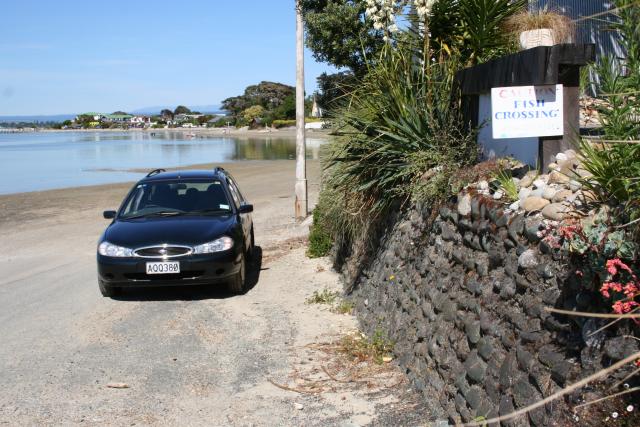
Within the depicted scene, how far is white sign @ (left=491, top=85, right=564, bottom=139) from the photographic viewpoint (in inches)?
228

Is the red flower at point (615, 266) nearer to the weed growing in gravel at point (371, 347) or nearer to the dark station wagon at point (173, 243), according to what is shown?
the weed growing in gravel at point (371, 347)

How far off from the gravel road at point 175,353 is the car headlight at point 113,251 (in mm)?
667

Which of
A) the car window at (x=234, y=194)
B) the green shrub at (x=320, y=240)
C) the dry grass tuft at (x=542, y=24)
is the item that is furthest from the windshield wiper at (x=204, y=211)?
the dry grass tuft at (x=542, y=24)

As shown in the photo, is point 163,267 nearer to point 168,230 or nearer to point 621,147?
point 168,230

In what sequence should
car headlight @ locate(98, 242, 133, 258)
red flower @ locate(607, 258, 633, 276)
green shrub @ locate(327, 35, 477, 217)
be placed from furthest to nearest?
car headlight @ locate(98, 242, 133, 258) < green shrub @ locate(327, 35, 477, 217) < red flower @ locate(607, 258, 633, 276)

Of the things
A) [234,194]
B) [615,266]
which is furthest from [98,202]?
[615,266]

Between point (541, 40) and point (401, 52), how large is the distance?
1.87 m

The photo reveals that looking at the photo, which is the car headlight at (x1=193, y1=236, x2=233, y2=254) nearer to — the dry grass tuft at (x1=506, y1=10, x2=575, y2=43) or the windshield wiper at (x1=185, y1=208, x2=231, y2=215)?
the windshield wiper at (x1=185, y1=208, x2=231, y2=215)

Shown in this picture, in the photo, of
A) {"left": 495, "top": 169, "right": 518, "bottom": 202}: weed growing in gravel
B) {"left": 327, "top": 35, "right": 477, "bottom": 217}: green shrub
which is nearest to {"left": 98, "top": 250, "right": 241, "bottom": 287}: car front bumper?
{"left": 327, "top": 35, "right": 477, "bottom": 217}: green shrub

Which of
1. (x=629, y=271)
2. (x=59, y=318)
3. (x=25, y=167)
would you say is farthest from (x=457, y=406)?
(x=25, y=167)

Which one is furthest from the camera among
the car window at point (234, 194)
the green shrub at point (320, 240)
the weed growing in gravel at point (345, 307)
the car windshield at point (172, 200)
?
the green shrub at point (320, 240)

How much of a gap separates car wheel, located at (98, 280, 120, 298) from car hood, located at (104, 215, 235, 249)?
1.92ft

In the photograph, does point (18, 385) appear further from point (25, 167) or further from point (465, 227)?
point (25, 167)

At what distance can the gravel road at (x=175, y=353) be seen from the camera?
568 centimetres
